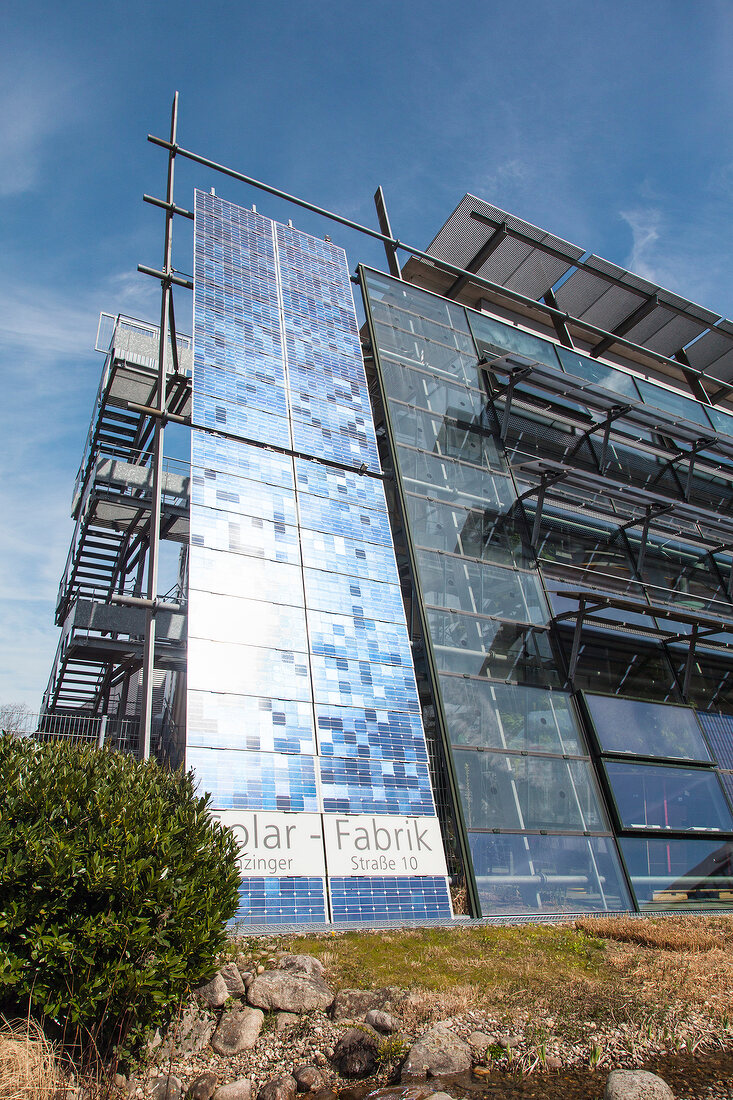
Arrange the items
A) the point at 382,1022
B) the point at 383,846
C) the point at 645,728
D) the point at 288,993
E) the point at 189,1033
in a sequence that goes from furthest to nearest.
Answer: the point at 645,728
the point at 383,846
the point at 288,993
the point at 382,1022
the point at 189,1033

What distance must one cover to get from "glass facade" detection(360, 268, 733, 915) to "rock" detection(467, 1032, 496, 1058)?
4103mm

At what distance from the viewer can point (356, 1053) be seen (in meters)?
5.56

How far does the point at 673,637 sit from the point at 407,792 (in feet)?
28.5

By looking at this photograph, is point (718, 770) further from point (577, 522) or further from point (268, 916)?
point (268, 916)

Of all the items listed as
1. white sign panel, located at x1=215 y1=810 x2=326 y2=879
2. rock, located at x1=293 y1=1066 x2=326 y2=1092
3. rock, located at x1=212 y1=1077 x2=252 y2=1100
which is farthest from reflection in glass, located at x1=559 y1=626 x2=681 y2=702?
rock, located at x1=212 y1=1077 x2=252 y2=1100

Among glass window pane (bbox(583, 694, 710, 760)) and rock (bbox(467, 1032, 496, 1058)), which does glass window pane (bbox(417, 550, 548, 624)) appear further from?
rock (bbox(467, 1032, 496, 1058))

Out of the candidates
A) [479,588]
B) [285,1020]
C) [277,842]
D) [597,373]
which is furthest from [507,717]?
[597,373]

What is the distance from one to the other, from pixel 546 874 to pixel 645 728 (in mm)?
4515

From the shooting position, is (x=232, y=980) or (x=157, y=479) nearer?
(x=232, y=980)

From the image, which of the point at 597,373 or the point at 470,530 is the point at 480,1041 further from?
the point at 597,373

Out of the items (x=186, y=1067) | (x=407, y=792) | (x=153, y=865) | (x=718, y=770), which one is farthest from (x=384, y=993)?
(x=718, y=770)

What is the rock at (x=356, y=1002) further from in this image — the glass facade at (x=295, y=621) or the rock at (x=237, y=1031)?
the glass facade at (x=295, y=621)

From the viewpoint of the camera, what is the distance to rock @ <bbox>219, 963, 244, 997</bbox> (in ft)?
21.0

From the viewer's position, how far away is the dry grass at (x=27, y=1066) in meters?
4.57
